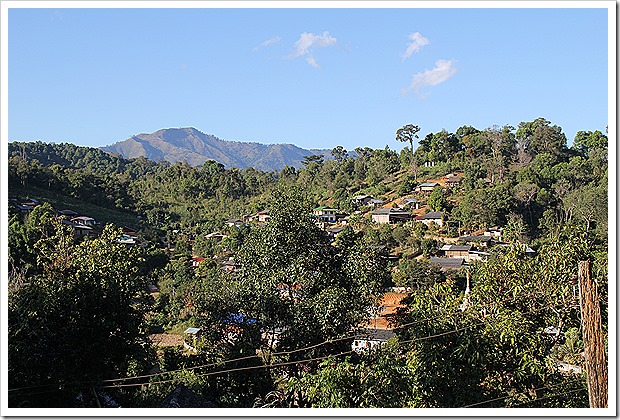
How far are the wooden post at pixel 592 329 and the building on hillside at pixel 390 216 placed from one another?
17.8m

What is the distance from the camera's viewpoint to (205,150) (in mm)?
154125

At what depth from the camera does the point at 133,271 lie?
194 inches

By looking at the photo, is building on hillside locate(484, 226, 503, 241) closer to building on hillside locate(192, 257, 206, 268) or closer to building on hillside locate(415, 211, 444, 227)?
building on hillside locate(415, 211, 444, 227)

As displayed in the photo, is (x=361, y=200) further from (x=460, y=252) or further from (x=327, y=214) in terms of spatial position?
(x=460, y=252)

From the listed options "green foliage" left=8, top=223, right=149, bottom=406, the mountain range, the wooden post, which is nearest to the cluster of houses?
"green foliage" left=8, top=223, right=149, bottom=406

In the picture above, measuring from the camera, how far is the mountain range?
139 meters

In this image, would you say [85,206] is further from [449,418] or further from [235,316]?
[449,418]

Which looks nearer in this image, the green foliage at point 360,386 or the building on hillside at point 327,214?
the green foliage at point 360,386

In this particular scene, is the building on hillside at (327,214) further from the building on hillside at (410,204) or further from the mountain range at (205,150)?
the mountain range at (205,150)

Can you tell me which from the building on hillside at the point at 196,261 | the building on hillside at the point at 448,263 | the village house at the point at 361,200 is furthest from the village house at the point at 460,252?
the building on hillside at the point at 196,261

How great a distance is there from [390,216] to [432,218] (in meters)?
1.77

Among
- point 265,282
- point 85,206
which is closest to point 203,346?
point 265,282

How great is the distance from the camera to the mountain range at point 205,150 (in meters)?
139

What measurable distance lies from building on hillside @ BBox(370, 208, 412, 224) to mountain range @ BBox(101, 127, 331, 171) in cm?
11195
